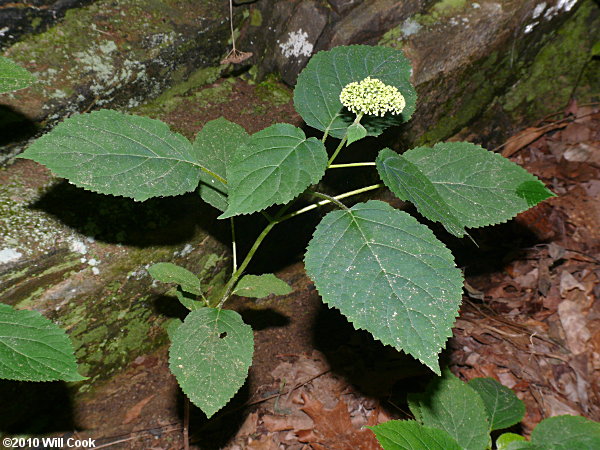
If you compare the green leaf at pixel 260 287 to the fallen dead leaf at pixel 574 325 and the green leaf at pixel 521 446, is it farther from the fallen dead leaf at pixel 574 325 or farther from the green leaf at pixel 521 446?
the fallen dead leaf at pixel 574 325

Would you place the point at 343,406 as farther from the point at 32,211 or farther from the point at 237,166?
the point at 32,211

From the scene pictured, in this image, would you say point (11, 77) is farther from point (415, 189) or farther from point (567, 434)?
point (567, 434)

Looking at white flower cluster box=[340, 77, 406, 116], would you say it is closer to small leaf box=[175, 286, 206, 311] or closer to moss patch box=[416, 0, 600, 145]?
small leaf box=[175, 286, 206, 311]

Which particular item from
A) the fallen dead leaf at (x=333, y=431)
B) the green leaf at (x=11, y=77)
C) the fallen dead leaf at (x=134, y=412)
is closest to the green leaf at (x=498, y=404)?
the fallen dead leaf at (x=333, y=431)

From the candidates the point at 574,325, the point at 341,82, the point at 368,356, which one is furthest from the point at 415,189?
the point at 574,325

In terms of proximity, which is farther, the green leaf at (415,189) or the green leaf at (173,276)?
the green leaf at (173,276)

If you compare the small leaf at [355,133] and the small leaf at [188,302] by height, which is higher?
the small leaf at [355,133]

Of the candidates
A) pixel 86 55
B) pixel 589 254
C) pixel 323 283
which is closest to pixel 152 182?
pixel 323 283
